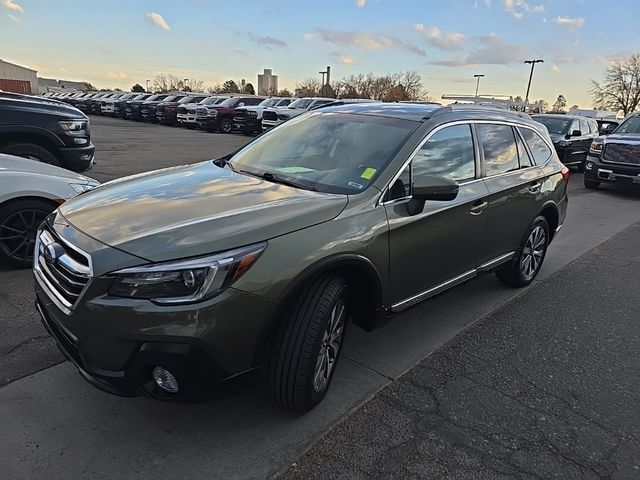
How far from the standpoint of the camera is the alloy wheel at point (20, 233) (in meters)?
4.50

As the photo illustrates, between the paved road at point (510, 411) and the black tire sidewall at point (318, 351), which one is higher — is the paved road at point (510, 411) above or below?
below

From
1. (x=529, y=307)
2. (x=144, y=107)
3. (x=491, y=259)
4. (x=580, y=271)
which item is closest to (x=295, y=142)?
(x=491, y=259)

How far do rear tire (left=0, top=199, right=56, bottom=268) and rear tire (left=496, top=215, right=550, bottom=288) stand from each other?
434cm

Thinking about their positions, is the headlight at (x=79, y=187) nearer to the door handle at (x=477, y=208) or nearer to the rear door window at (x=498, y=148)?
the door handle at (x=477, y=208)

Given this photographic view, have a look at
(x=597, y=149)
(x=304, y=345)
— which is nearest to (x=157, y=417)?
(x=304, y=345)

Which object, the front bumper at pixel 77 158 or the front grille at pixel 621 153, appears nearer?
the front bumper at pixel 77 158

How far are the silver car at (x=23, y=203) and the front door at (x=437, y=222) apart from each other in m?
3.33

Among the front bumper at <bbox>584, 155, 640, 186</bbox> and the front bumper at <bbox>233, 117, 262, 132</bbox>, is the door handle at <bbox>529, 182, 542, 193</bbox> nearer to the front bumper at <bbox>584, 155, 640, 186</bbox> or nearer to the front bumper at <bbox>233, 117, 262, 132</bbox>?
the front bumper at <bbox>584, 155, 640, 186</bbox>

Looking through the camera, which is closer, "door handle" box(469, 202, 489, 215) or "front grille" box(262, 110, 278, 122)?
"door handle" box(469, 202, 489, 215)

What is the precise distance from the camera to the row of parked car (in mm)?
23172

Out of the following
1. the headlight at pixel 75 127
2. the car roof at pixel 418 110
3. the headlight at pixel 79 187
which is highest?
the car roof at pixel 418 110

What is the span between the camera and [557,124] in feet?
49.2

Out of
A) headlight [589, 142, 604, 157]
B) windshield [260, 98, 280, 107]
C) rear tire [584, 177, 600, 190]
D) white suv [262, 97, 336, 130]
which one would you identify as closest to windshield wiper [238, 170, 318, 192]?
headlight [589, 142, 604, 157]

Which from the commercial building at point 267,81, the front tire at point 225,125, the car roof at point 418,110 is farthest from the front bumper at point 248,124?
the commercial building at point 267,81
